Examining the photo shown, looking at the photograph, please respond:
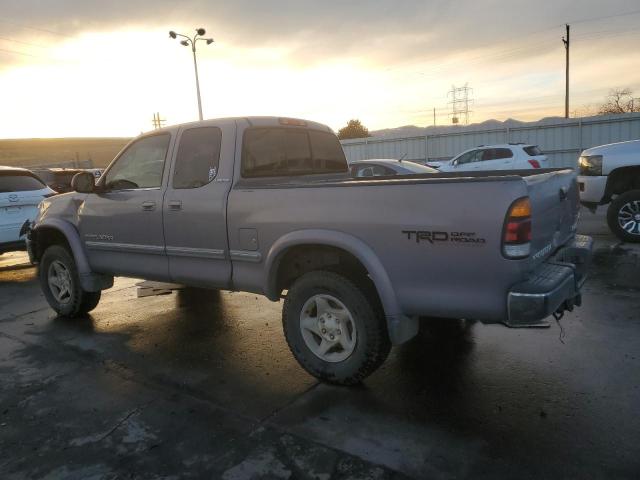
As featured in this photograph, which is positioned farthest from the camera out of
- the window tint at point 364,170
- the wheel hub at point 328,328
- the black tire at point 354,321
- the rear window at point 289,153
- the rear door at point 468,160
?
the rear door at point 468,160

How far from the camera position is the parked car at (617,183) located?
8070mm

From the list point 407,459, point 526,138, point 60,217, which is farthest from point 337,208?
point 526,138

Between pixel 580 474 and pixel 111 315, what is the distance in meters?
4.90

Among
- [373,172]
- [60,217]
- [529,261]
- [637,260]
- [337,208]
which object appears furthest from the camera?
[373,172]

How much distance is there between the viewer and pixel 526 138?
23.2m

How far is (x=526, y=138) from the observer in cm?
2317

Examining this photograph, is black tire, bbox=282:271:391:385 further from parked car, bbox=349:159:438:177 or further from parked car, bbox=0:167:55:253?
parked car, bbox=349:159:438:177

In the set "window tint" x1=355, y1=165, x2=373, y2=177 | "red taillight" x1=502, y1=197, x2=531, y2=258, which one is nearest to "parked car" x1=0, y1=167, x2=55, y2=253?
"window tint" x1=355, y1=165, x2=373, y2=177

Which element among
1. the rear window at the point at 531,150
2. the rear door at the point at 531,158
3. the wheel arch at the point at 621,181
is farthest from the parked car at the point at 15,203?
the rear window at the point at 531,150

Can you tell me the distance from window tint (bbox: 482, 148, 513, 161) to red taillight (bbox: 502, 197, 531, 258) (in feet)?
45.1

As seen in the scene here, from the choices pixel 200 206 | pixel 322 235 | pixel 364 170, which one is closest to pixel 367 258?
pixel 322 235

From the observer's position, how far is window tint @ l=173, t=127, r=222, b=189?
4.30m

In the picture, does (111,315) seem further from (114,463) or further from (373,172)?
(373,172)

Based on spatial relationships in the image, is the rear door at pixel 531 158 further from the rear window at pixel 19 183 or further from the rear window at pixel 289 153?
the rear window at pixel 19 183
